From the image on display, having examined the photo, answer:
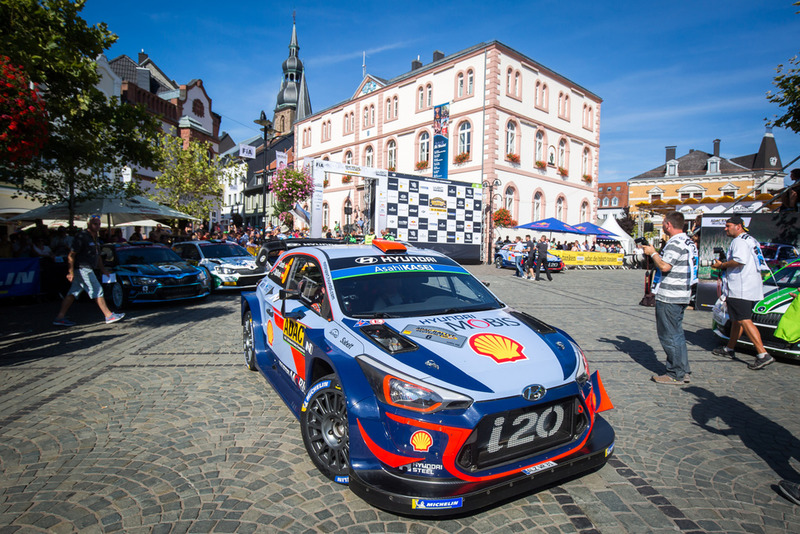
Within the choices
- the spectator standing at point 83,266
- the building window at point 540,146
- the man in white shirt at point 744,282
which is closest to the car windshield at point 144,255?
the spectator standing at point 83,266

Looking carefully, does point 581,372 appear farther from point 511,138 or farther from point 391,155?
point 391,155

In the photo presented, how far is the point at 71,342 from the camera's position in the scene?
7012 millimetres

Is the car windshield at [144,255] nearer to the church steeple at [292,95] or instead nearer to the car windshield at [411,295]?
the car windshield at [411,295]

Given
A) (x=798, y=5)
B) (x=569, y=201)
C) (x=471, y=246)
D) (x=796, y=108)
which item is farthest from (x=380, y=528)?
(x=569, y=201)

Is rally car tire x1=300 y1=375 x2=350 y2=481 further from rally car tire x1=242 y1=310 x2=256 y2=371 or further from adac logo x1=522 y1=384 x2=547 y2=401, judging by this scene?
rally car tire x1=242 y1=310 x2=256 y2=371

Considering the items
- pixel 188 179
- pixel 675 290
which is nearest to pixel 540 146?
pixel 188 179

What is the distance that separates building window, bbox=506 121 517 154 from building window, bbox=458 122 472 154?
2.53m

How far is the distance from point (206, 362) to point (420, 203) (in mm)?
18334

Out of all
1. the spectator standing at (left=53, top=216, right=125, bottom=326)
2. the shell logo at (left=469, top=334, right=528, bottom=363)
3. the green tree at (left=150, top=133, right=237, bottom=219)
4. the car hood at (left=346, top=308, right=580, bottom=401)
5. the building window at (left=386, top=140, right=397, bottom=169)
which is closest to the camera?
the car hood at (left=346, top=308, right=580, bottom=401)

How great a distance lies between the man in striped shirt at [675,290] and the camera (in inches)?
199

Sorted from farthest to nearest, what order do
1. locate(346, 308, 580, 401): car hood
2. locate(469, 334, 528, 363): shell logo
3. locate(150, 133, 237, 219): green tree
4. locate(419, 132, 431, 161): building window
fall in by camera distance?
locate(419, 132, 431, 161): building window
locate(150, 133, 237, 219): green tree
locate(469, 334, 528, 363): shell logo
locate(346, 308, 580, 401): car hood

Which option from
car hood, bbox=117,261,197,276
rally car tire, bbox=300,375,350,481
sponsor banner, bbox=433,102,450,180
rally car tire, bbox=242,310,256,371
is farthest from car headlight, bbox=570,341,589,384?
sponsor banner, bbox=433,102,450,180

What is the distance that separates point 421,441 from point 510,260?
22.5 metres

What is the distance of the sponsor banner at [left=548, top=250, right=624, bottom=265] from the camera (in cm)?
2573
